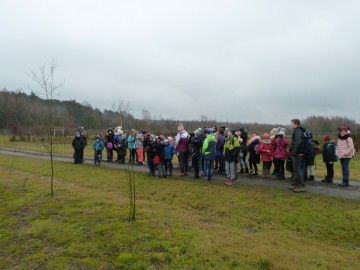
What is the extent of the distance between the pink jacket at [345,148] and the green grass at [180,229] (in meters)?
2.31

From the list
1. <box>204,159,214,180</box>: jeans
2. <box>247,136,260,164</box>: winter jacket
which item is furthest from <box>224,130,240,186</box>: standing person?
<box>247,136,260,164</box>: winter jacket

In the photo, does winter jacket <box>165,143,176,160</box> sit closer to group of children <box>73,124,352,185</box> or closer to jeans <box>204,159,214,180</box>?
group of children <box>73,124,352,185</box>

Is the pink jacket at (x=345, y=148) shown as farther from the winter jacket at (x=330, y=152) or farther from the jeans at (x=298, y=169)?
the jeans at (x=298, y=169)

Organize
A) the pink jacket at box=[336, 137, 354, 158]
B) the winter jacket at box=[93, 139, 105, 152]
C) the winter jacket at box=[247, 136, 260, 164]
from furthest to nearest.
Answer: the winter jacket at box=[93, 139, 105, 152] → the winter jacket at box=[247, 136, 260, 164] → the pink jacket at box=[336, 137, 354, 158]

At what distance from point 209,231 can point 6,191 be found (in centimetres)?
930

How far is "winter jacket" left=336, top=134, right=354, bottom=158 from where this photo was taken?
36.8 ft

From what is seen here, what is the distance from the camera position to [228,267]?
551 centimetres

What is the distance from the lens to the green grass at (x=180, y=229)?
19.5 ft

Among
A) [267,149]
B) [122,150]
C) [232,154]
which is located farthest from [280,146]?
[122,150]

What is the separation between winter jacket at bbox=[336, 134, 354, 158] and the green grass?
2.31 m

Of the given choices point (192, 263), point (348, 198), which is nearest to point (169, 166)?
point (348, 198)

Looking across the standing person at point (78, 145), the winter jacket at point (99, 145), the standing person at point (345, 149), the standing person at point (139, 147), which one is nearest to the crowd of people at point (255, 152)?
the standing person at point (345, 149)

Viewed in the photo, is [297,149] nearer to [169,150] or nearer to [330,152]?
[330,152]

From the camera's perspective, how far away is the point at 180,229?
7375 mm
